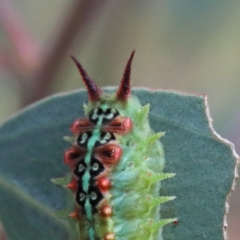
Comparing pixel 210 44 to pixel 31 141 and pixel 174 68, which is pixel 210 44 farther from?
pixel 31 141

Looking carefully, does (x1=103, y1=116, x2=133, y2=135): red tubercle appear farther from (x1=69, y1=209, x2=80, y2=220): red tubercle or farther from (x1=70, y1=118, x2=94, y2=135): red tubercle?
(x1=69, y1=209, x2=80, y2=220): red tubercle

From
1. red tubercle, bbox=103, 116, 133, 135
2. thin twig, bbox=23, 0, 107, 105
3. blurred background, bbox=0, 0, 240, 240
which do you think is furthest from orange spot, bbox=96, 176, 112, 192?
blurred background, bbox=0, 0, 240, 240

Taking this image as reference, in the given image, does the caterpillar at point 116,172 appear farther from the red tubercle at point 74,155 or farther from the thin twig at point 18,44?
the thin twig at point 18,44

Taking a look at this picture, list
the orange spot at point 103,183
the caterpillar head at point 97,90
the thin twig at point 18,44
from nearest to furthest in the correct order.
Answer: the orange spot at point 103,183 → the caterpillar head at point 97,90 → the thin twig at point 18,44

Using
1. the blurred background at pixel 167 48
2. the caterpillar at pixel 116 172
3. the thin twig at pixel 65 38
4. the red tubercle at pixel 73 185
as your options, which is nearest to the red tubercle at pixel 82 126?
the caterpillar at pixel 116 172

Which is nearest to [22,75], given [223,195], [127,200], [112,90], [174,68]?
[112,90]

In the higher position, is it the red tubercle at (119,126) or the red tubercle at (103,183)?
the red tubercle at (119,126)

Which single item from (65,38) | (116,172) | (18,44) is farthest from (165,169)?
(18,44)
